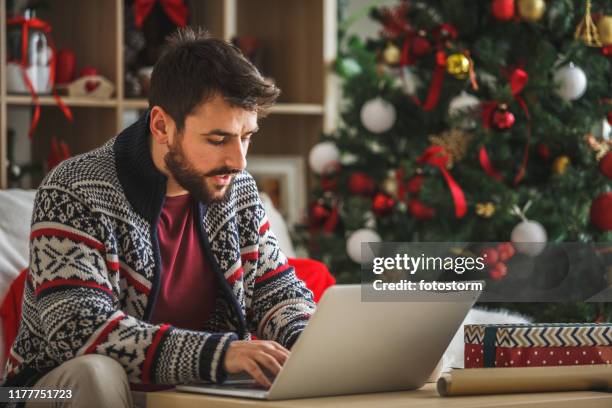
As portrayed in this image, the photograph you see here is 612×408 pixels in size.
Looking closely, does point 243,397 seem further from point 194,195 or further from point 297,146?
point 297,146

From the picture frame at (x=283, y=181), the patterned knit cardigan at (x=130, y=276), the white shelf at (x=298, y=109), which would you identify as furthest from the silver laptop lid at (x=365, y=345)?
the picture frame at (x=283, y=181)

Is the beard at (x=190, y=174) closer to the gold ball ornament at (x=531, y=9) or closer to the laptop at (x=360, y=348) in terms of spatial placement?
the laptop at (x=360, y=348)

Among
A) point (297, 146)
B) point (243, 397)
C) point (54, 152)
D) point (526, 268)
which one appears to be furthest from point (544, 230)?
point (243, 397)

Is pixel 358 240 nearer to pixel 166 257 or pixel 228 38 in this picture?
pixel 228 38

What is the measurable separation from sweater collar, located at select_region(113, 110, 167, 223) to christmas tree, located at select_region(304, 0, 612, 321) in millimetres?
1169

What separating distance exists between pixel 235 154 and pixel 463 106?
1.24 meters

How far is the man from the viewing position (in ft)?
5.23

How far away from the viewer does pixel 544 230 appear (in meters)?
2.88

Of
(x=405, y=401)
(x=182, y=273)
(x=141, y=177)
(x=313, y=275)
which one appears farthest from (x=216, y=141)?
(x=313, y=275)

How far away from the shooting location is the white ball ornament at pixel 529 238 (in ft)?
9.23

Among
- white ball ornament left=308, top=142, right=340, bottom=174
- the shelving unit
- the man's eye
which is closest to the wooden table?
the man's eye

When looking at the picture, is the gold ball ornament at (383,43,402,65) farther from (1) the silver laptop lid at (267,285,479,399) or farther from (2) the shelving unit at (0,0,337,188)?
(1) the silver laptop lid at (267,285,479,399)

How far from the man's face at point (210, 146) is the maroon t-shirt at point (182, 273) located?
10 centimetres

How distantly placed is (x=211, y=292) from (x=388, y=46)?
138 centimetres
